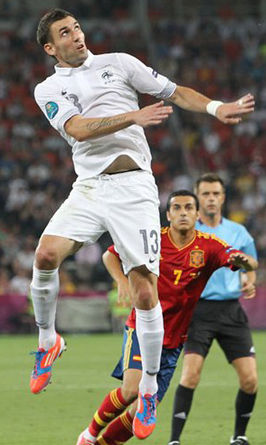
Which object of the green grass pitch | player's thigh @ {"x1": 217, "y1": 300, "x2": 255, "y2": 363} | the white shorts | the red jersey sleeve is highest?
the white shorts

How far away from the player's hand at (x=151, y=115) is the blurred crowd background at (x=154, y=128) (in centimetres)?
1364

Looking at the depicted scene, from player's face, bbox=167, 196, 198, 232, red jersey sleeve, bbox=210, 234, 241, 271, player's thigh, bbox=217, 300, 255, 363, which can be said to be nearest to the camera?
red jersey sleeve, bbox=210, 234, 241, 271

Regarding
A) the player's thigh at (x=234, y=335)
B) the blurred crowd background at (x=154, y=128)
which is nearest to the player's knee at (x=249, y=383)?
the player's thigh at (x=234, y=335)

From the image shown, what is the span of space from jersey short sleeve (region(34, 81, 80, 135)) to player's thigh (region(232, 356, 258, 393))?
2.70 metres

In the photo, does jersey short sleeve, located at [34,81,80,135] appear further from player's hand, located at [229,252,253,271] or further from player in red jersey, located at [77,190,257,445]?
player's hand, located at [229,252,253,271]

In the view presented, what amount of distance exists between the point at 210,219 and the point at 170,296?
1624 mm

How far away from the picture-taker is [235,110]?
6.25 meters

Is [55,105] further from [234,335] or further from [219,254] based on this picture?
[234,335]

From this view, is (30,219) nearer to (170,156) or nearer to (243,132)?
(170,156)

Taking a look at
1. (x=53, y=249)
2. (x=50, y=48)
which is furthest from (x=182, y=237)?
(x=50, y=48)

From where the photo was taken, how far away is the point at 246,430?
8953 mm

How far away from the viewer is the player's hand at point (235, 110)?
618 cm

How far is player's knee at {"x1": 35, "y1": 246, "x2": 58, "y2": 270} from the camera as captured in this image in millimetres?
6492

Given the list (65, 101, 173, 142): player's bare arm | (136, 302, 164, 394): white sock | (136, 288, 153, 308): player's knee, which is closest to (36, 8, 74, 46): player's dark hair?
(65, 101, 173, 142): player's bare arm
